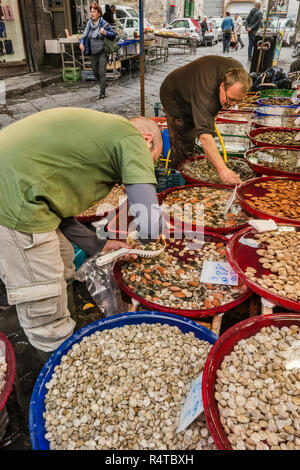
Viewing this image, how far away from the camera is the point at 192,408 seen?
3.65 ft

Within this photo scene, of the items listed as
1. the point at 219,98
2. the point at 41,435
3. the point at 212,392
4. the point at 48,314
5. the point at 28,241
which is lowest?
the point at 41,435

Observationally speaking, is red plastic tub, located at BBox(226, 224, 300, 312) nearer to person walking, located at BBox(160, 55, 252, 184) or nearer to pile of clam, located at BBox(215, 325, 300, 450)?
→ pile of clam, located at BBox(215, 325, 300, 450)

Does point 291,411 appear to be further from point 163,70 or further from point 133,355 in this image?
point 163,70

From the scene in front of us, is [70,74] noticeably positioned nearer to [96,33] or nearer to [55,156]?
[96,33]

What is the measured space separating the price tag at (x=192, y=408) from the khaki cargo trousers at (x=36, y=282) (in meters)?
0.76

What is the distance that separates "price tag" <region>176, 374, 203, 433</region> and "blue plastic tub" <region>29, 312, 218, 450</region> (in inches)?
13.5

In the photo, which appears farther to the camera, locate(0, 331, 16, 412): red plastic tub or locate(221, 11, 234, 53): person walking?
locate(221, 11, 234, 53): person walking

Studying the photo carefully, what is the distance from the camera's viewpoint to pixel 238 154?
3500 millimetres

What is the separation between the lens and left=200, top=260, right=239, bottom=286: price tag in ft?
5.90

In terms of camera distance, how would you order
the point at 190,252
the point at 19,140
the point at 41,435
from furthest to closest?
the point at 190,252, the point at 19,140, the point at 41,435

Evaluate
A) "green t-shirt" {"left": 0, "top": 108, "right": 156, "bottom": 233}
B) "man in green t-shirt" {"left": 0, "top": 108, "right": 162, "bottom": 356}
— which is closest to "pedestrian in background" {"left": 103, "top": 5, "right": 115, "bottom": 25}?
"man in green t-shirt" {"left": 0, "top": 108, "right": 162, "bottom": 356}

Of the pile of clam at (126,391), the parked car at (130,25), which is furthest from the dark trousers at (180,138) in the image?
the parked car at (130,25)

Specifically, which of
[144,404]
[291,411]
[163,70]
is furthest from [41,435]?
[163,70]

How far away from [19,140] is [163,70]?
496 inches
